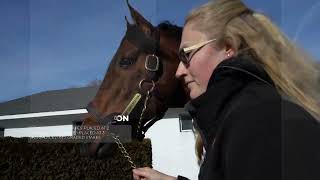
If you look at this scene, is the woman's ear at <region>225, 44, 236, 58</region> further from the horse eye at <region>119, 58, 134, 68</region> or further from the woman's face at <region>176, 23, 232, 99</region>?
the horse eye at <region>119, 58, 134, 68</region>

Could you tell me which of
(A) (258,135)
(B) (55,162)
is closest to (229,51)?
(A) (258,135)

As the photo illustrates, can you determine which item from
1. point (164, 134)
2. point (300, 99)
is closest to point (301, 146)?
point (300, 99)

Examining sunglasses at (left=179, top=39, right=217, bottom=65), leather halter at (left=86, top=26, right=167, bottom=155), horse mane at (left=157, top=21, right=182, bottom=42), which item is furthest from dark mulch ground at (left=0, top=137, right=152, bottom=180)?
sunglasses at (left=179, top=39, right=217, bottom=65)

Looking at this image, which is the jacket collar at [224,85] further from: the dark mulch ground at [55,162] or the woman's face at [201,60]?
the dark mulch ground at [55,162]

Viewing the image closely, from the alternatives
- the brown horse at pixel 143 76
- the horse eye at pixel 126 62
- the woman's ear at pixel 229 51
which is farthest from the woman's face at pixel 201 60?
the horse eye at pixel 126 62

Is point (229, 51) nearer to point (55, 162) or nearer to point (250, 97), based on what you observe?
point (250, 97)

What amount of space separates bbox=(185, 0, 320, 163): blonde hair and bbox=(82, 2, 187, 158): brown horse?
5.03 feet

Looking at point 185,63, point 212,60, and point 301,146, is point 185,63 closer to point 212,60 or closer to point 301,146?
point 212,60

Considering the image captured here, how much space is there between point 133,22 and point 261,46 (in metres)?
2.05

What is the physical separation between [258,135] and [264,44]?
33 centimetres

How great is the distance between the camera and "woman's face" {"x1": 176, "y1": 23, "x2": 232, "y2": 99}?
4.22ft

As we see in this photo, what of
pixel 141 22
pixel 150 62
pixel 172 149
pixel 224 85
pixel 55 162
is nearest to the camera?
pixel 224 85

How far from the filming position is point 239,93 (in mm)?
1013

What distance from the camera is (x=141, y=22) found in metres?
3.12
